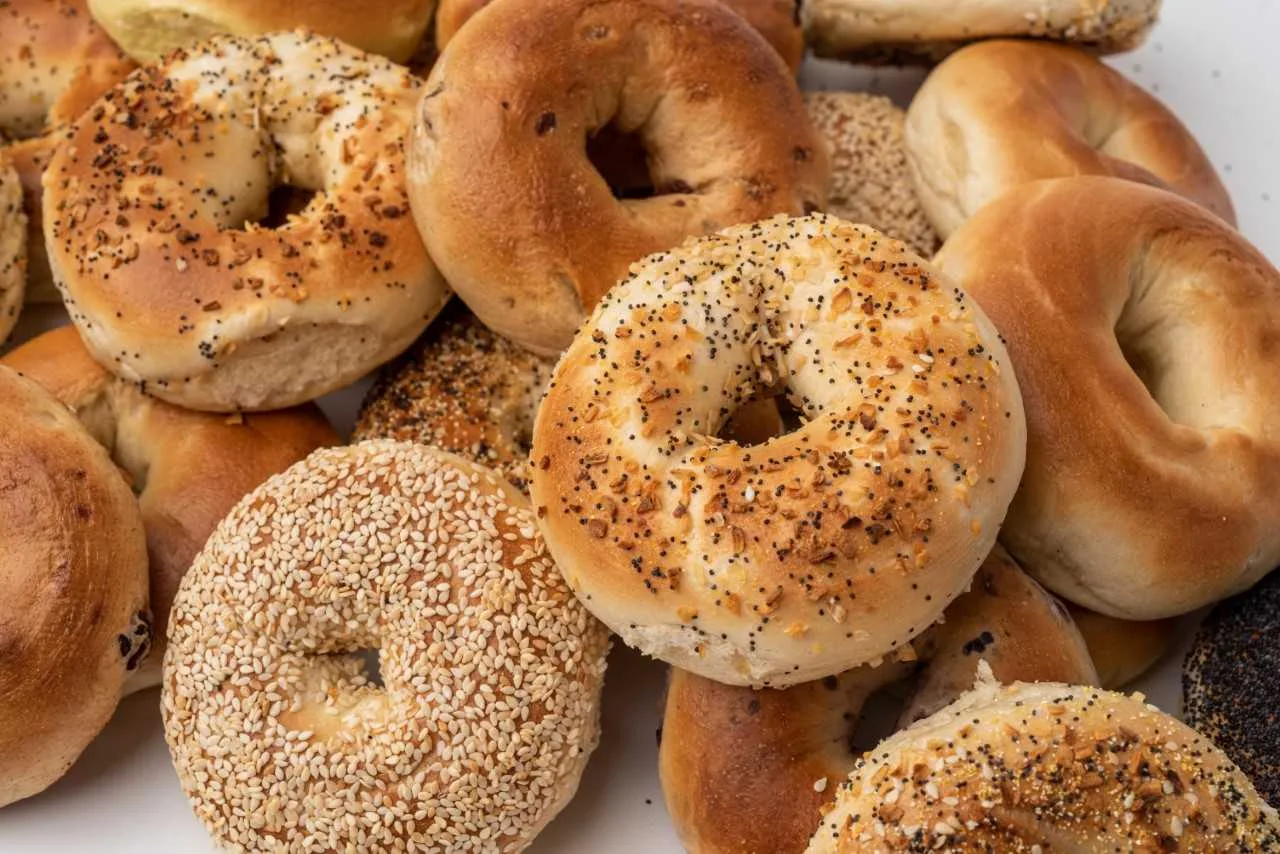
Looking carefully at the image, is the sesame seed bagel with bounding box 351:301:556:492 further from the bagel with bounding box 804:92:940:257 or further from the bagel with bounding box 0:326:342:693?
the bagel with bounding box 804:92:940:257

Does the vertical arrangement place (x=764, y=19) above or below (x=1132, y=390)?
above

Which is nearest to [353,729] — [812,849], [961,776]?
[812,849]

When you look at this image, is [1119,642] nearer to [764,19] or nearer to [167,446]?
[764,19]

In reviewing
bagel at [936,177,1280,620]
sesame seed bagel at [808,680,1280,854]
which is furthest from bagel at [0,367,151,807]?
bagel at [936,177,1280,620]

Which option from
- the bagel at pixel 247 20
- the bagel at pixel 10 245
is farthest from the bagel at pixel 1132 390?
the bagel at pixel 10 245

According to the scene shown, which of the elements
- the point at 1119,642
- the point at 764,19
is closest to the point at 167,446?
the point at 764,19

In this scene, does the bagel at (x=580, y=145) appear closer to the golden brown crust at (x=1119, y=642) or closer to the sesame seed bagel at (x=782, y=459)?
the sesame seed bagel at (x=782, y=459)

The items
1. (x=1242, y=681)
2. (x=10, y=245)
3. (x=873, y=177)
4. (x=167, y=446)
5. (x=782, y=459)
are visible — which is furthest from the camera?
(x=873, y=177)
